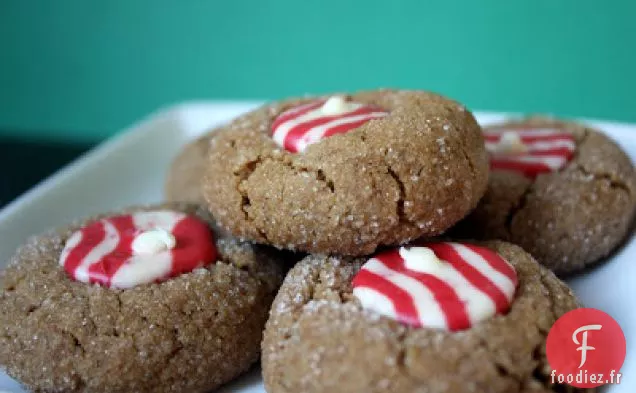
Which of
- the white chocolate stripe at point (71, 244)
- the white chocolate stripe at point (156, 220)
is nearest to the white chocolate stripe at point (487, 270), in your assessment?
the white chocolate stripe at point (156, 220)

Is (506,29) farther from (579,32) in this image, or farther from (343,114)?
(343,114)

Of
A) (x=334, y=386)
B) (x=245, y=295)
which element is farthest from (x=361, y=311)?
(x=245, y=295)

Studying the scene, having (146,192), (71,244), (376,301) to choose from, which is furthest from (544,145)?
(146,192)

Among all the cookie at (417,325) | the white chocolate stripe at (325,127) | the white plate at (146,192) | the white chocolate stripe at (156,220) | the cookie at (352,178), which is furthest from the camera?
the white chocolate stripe at (156,220)

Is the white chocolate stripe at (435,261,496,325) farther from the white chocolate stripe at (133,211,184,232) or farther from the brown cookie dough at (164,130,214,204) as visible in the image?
the brown cookie dough at (164,130,214,204)

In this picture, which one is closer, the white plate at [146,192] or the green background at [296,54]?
the white plate at [146,192]

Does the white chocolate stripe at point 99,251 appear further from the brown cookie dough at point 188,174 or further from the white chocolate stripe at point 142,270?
the brown cookie dough at point 188,174

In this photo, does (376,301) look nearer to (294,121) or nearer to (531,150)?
(294,121)

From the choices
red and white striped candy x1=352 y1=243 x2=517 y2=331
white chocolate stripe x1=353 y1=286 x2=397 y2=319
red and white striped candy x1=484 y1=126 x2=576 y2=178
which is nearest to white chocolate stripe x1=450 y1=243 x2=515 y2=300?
red and white striped candy x1=352 y1=243 x2=517 y2=331
